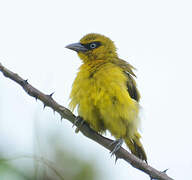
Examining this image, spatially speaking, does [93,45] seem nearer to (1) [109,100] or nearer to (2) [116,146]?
(1) [109,100]

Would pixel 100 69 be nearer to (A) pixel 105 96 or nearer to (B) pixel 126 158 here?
(A) pixel 105 96

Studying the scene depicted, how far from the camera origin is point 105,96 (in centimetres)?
464

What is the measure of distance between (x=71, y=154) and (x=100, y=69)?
9.97 ft

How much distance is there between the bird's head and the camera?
564 cm

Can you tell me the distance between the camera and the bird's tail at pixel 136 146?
212 inches

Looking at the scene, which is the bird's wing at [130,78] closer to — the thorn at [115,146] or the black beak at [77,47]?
the black beak at [77,47]

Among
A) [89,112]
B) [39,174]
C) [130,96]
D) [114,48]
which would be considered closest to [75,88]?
[89,112]

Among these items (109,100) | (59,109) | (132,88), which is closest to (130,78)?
(132,88)

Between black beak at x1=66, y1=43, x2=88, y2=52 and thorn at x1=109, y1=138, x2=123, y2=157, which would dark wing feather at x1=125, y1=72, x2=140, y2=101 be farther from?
thorn at x1=109, y1=138, x2=123, y2=157

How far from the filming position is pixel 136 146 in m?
5.43

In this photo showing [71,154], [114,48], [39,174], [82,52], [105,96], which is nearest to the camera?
[39,174]

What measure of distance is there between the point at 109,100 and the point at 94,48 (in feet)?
4.98

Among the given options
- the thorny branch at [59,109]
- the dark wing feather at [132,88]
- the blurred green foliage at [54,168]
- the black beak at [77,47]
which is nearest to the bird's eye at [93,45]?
the black beak at [77,47]

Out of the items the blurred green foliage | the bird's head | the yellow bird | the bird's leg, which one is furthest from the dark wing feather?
the blurred green foliage
